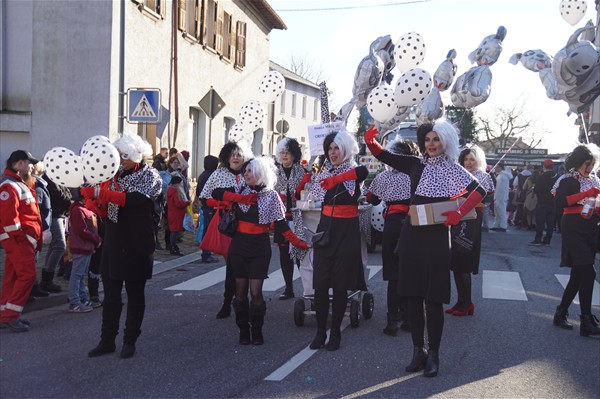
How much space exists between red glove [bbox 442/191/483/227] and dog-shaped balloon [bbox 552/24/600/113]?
27.8 ft

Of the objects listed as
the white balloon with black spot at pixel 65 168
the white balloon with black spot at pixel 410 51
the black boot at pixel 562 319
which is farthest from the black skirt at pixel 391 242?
the white balloon with black spot at pixel 410 51

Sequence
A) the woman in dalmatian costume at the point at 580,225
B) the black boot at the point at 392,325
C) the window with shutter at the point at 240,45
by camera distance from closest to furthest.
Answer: the black boot at the point at 392,325 < the woman in dalmatian costume at the point at 580,225 < the window with shutter at the point at 240,45

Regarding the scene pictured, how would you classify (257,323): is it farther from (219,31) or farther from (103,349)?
(219,31)

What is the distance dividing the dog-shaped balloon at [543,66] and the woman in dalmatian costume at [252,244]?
10041 millimetres

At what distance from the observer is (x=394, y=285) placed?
7328mm

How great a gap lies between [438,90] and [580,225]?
7.57 meters

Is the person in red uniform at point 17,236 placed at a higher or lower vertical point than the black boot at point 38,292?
higher

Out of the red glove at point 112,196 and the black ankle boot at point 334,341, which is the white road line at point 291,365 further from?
the red glove at point 112,196

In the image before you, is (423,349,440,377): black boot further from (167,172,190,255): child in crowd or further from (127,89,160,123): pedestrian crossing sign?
(167,172,190,255): child in crowd

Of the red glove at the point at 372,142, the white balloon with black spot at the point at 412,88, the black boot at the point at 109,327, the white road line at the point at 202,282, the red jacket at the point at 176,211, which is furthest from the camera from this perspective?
the red jacket at the point at 176,211

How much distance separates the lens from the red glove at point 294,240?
6.82 meters

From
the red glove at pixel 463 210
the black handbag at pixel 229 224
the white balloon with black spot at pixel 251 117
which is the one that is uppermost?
the white balloon with black spot at pixel 251 117

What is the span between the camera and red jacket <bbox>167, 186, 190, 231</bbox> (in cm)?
1317

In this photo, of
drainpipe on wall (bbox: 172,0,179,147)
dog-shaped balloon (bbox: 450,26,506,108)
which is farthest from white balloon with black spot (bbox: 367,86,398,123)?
drainpipe on wall (bbox: 172,0,179,147)
